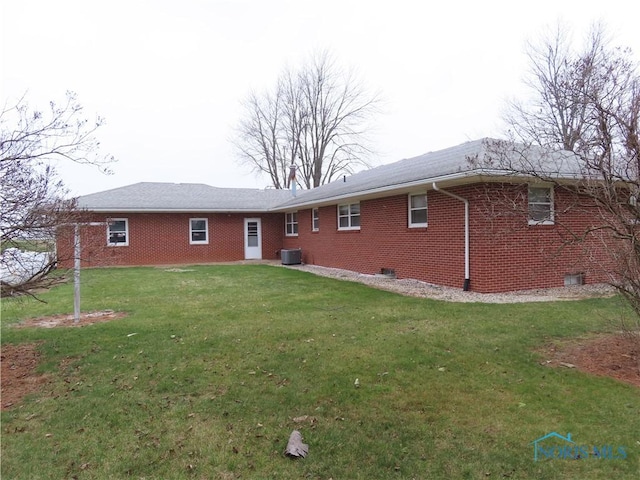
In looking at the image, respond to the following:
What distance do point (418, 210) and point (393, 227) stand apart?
121 cm

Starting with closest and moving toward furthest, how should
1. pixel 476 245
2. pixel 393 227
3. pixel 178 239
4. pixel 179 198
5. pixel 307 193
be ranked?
1. pixel 476 245
2. pixel 393 227
3. pixel 178 239
4. pixel 179 198
5. pixel 307 193

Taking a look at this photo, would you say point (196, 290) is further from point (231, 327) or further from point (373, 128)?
point (373, 128)

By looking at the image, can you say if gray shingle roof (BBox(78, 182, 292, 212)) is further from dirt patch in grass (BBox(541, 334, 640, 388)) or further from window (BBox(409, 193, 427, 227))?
dirt patch in grass (BBox(541, 334, 640, 388))

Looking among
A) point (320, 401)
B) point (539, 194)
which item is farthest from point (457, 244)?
point (320, 401)

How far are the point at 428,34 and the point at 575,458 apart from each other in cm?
1418

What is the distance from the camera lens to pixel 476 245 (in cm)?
955

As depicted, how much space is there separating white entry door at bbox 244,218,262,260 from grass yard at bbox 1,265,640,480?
46.8 ft

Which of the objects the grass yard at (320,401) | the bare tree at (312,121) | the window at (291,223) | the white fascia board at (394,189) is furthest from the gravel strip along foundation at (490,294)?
the bare tree at (312,121)

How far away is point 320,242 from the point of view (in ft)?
57.4

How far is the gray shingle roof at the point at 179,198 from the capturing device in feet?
62.7

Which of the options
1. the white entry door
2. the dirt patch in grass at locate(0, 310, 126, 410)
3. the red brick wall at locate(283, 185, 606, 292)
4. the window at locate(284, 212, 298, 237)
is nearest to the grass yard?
the dirt patch in grass at locate(0, 310, 126, 410)

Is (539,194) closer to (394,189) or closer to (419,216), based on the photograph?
(419,216)

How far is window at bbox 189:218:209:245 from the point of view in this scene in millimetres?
20469

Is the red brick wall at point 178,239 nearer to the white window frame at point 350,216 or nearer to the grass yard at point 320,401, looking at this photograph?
the white window frame at point 350,216
